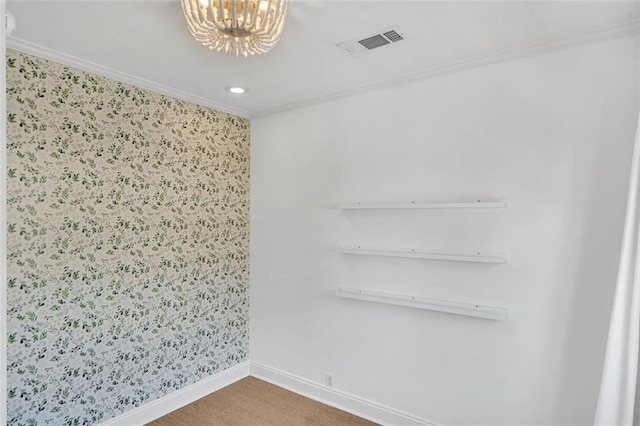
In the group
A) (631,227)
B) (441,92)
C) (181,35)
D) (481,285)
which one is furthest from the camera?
(441,92)

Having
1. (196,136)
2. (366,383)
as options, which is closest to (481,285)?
(366,383)

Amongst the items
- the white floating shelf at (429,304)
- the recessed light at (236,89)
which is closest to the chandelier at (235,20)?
the recessed light at (236,89)

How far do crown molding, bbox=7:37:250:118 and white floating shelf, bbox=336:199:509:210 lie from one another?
1449 millimetres

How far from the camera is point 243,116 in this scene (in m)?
3.48

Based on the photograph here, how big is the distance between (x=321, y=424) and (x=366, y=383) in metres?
0.44

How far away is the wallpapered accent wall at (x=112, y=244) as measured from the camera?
83.9 inches

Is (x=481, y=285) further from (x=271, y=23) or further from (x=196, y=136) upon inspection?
(x=196, y=136)

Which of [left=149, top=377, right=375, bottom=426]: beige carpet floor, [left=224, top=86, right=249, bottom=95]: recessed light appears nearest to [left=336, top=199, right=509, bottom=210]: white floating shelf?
[left=224, top=86, right=249, bottom=95]: recessed light

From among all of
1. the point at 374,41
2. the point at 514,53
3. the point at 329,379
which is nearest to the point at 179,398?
the point at 329,379

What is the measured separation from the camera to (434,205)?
7.96ft

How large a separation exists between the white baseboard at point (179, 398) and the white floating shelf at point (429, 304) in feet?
4.40

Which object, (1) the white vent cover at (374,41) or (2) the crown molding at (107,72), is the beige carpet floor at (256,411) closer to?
(2) the crown molding at (107,72)

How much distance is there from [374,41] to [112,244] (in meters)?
2.16

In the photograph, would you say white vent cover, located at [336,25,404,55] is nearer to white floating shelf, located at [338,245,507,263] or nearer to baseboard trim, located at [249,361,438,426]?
white floating shelf, located at [338,245,507,263]
